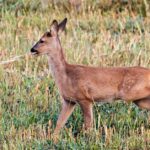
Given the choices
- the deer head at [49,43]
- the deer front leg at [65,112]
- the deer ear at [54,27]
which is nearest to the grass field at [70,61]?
the deer front leg at [65,112]

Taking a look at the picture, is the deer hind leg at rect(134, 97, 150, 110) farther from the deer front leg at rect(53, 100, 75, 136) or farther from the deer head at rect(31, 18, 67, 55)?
the deer head at rect(31, 18, 67, 55)

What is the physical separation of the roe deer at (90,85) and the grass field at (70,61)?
27 cm

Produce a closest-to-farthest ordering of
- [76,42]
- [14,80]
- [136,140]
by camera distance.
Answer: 1. [136,140]
2. [14,80]
3. [76,42]

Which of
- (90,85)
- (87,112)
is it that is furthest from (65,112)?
(90,85)

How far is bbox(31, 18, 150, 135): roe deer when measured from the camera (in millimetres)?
8312

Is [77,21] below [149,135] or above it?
→ above

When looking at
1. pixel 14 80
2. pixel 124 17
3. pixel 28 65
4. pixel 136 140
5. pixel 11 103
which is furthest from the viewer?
pixel 124 17

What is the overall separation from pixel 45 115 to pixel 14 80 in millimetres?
1225

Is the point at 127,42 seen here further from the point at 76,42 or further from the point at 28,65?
the point at 28,65

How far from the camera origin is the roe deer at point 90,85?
8312 millimetres

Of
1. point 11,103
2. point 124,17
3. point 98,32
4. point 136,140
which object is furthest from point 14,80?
point 124,17

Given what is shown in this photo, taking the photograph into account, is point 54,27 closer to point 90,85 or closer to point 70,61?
point 90,85

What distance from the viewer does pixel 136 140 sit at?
7656 millimetres

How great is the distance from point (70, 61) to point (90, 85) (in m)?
2.61
